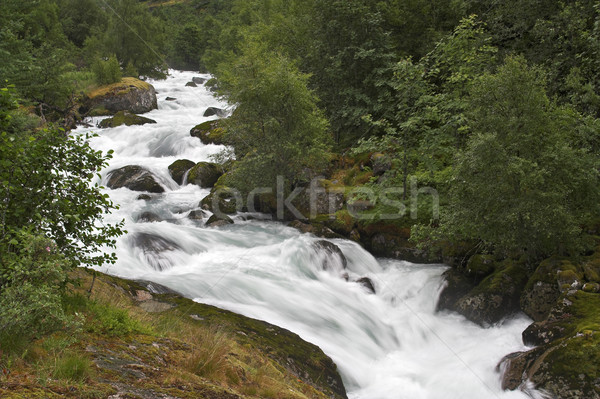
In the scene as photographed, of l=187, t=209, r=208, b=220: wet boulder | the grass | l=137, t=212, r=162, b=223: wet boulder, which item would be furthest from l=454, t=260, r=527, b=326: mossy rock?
l=137, t=212, r=162, b=223: wet boulder

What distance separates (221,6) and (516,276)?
9488cm

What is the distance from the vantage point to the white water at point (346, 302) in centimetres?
884

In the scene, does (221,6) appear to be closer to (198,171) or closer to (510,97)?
(198,171)

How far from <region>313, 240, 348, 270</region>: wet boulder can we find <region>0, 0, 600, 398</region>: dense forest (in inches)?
95.0

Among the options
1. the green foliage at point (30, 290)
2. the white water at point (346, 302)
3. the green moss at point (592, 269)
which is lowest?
the white water at point (346, 302)

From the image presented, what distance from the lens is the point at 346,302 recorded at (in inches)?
470

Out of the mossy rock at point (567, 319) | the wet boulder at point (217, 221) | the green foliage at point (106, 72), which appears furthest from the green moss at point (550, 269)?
the green foliage at point (106, 72)

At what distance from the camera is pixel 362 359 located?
934cm

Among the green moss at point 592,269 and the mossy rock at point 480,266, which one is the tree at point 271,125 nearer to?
the mossy rock at point 480,266

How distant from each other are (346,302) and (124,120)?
85.3 feet

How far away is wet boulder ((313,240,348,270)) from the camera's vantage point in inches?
544

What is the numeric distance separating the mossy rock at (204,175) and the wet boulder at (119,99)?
52.6 ft

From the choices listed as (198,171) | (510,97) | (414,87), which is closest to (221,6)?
(198,171)

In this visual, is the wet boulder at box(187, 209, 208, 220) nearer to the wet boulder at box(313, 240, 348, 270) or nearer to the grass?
the wet boulder at box(313, 240, 348, 270)
